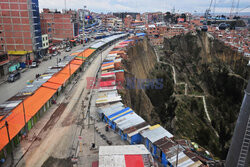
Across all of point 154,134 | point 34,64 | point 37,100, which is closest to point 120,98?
point 154,134

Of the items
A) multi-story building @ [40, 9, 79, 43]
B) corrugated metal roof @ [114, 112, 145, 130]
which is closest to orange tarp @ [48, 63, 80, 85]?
corrugated metal roof @ [114, 112, 145, 130]

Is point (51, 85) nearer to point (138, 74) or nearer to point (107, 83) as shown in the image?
point (107, 83)

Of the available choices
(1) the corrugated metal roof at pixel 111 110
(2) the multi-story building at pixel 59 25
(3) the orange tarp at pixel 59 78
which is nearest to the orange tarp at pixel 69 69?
(3) the orange tarp at pixel 59 78

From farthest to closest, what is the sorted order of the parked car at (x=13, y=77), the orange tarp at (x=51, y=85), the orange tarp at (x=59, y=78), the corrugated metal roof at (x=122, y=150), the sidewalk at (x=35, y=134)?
the parked car at (x=13, y=77) < the orange tarp at (x=59, y=78) < the orange tarp at (x=51, y=85) < the sidewalk at (x=35, y=134) < the corrugated metal roof at (x=122, y=150)

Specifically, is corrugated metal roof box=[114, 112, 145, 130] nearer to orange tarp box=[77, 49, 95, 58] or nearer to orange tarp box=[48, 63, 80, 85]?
orange tarp box=[48, 63, 80, 85]

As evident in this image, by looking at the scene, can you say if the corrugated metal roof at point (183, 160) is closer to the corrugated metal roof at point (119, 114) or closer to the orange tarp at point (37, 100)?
the corrugated metal roof at point (119, 114)

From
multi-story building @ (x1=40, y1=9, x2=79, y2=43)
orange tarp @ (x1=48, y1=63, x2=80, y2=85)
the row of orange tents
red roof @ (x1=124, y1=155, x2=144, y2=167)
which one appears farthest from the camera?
multi-story building @ (x1=40, y1=9, x2=79, y2=43)
